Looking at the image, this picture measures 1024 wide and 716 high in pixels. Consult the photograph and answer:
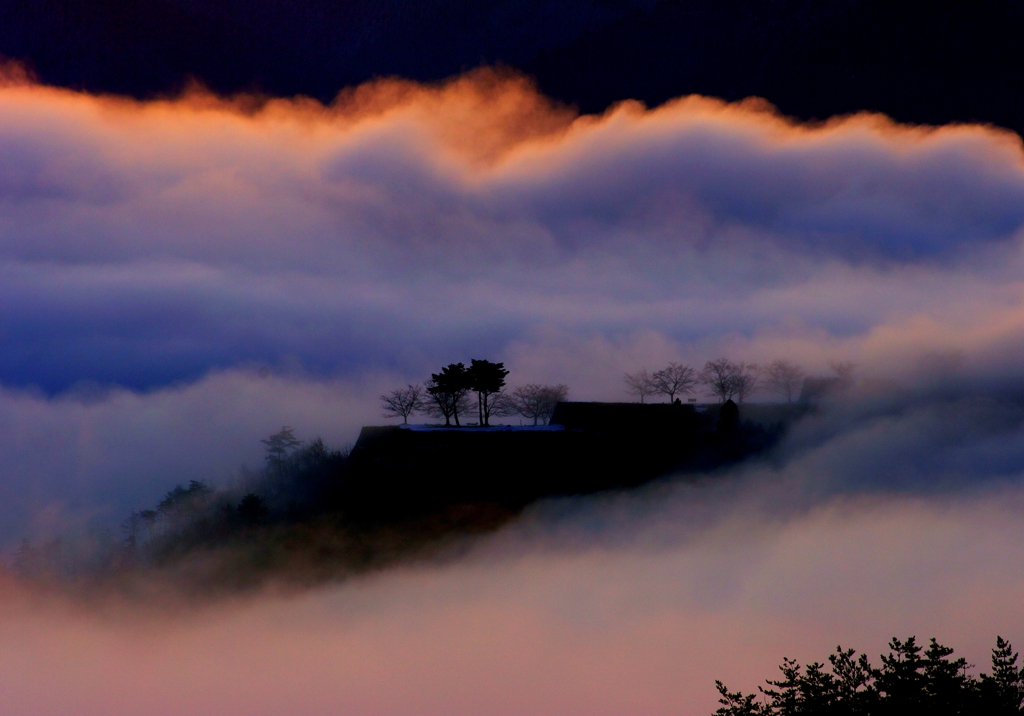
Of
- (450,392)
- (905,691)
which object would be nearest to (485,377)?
(450,392)

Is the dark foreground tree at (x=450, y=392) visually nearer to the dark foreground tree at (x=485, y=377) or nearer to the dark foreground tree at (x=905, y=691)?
the dark foreground tree at (x=485, y=377)

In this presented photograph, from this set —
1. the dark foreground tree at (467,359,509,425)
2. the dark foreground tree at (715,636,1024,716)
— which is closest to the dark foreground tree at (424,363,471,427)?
the dark foreground tree at (467,359,509,425)

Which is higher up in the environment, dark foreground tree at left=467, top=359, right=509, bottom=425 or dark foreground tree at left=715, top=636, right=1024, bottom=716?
dark foreground tree at left=467, top=359, right=509, bottom=425

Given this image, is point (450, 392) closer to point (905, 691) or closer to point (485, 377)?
point (485, 377)

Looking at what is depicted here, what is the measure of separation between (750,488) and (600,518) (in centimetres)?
2324

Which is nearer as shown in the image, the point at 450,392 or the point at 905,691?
the point at 905,691

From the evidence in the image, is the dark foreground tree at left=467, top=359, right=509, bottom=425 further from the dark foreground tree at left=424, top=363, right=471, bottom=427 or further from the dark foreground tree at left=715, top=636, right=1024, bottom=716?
the dark foreground tree at left=715, top=636, right=1024, bottom=716

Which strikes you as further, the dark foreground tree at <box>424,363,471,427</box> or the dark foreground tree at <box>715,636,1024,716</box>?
the dark foreground tree at <box>424,363,471,427</box>

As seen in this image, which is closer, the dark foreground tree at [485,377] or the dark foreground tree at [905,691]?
the dark foreground tree at [905,691]

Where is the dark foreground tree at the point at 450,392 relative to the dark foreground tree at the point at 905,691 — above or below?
above

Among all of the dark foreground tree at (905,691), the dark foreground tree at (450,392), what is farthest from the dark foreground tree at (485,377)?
the dark foreground tree at (905,691)

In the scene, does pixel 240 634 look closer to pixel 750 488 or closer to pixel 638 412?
pixel 638 412


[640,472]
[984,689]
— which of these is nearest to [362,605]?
[640,472]

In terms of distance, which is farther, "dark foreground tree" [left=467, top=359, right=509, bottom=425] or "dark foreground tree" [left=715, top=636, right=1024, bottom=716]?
"dark foreground tree" [left=467, top=359, right=509, bottom=425]
